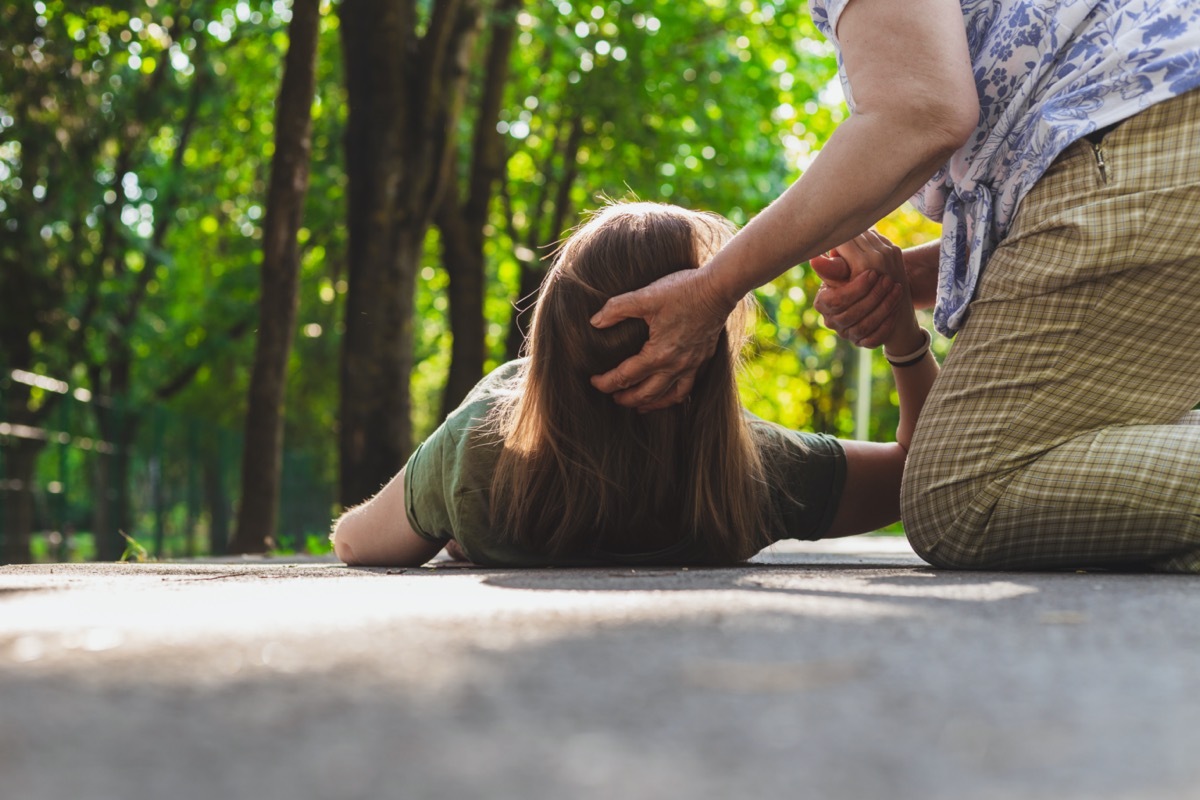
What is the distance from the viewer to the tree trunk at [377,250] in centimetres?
932

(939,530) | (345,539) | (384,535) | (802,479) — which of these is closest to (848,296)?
(802,479)

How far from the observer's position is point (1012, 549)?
3.35 metres

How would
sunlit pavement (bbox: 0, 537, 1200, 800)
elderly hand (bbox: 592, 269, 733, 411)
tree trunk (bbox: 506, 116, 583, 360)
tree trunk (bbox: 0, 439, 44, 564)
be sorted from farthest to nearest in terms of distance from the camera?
tree trunk (bbox: 506, 116, 583, 360), tree trunk (bbox: 0, 439, 44, 564), elderly hand (bbox: 592, 269, 733, 411), sunlit pavement (bbox: 0, 537, 1200, 800)

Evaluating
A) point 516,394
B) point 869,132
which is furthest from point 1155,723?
point 516,394

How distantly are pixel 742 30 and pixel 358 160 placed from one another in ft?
30.6

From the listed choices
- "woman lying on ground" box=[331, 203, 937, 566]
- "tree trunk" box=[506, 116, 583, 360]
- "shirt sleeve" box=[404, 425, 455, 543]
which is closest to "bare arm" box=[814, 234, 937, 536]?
"woman lying on ground" box=[331, 203, 937, 566]

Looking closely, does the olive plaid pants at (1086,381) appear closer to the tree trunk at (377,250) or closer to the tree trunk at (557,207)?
the tree trunk at (377,250)

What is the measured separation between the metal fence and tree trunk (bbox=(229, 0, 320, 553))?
14.3 inches

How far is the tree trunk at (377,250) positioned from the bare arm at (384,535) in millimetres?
4782

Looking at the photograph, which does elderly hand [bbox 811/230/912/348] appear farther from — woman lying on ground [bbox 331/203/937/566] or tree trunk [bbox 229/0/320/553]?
tree trunk [bbox 229/0/320/553]

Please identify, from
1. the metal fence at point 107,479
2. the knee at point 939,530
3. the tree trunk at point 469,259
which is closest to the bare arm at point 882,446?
the knee at point 939,530

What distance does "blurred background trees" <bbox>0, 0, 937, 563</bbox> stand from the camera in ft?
31.2

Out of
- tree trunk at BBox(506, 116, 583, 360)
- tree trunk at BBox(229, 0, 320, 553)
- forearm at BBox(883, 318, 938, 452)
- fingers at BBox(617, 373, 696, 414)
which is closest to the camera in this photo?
fingers at BBox(617, 373, 696, 414)

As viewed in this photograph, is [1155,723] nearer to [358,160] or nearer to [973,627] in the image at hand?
[973,627]
